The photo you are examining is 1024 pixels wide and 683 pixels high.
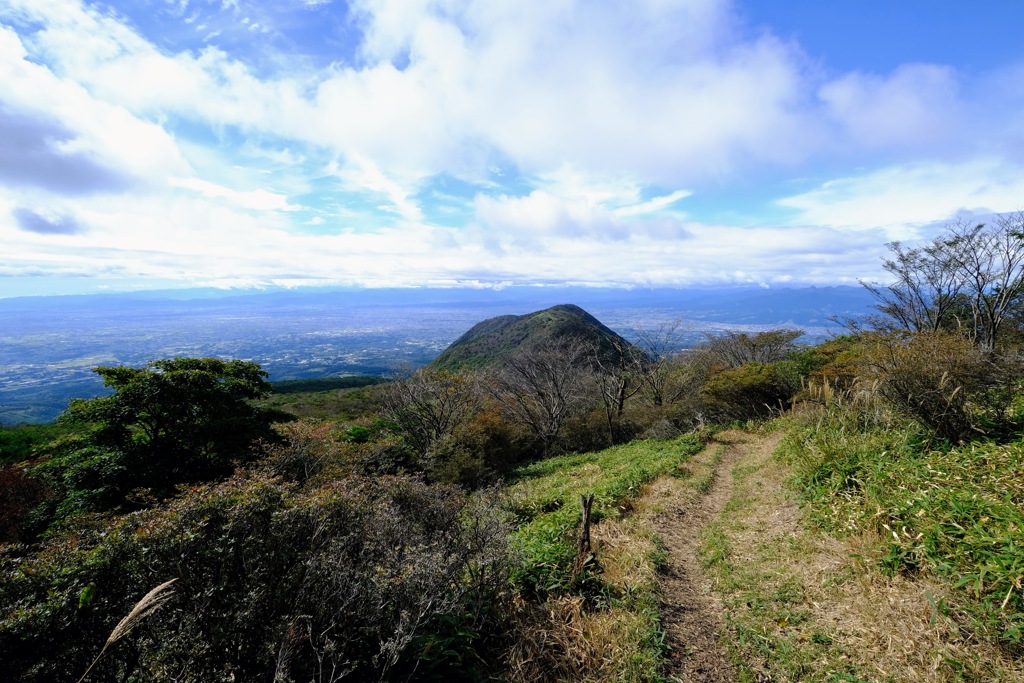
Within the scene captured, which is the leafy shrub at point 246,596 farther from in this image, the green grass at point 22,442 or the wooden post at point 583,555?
the green grass at point 22,442

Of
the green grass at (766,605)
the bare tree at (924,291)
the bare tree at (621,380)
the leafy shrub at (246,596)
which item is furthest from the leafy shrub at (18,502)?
the bare tree at (924,291)

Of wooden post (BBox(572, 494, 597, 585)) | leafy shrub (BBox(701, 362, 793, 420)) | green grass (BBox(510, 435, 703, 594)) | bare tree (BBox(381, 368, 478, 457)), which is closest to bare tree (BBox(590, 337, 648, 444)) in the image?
leafy shrub (BBox(701, 362, 793, 420))

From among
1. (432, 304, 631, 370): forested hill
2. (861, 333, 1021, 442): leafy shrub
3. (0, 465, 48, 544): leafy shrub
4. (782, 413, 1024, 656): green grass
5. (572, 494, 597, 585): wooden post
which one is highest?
(861, 333, 1021, 442): leafy shrub

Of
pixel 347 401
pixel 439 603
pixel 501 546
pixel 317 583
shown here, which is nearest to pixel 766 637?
pixel 501 546

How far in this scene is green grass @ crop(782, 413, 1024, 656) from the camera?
157 inches

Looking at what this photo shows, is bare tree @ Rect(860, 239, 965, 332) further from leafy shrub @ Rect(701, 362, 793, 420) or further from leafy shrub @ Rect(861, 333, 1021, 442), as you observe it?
leafy shrub @ Rect(861, 333, 1021, 442)

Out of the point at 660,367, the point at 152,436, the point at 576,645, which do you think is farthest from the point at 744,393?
the point at 152,436

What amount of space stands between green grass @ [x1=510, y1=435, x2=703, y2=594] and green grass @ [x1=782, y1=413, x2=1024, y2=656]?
11.7 feet

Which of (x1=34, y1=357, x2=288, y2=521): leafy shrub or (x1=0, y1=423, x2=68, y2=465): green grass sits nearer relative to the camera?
(x1=34, y1=357, x2=288, y2=521): leafy shrub

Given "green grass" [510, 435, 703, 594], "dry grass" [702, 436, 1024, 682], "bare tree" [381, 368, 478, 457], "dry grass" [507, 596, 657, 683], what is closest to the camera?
"dry grass" [702, 436, 1024, 682]

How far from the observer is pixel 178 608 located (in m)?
3.15

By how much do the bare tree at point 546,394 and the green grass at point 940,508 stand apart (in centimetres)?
1419

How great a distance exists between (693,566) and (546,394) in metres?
16.4

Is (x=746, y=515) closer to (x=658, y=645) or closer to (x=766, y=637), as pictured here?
(x=766, y=637)
